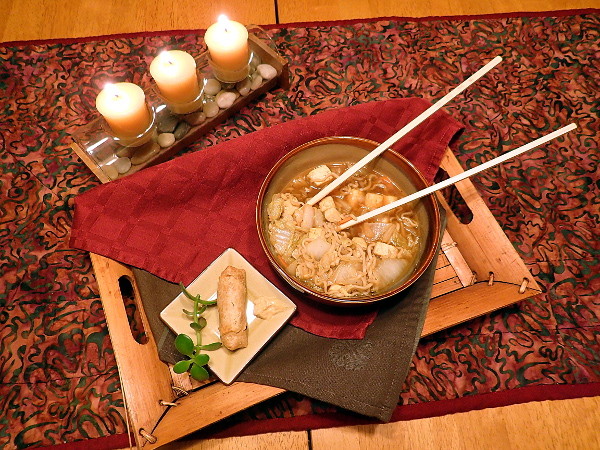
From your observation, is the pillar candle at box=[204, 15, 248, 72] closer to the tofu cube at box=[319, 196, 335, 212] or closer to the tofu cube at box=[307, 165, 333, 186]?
the tofu cube at box=[307, 165, 333, 186]

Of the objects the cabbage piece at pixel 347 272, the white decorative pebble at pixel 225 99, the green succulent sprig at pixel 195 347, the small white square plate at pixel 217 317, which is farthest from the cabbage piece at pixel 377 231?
the white decorative pebble at pixel 225 99

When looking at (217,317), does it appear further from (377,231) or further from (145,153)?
(145,153)

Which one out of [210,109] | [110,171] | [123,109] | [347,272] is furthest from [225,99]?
[347,272]

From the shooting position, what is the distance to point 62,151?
180 cm

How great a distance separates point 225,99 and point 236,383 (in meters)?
1.12

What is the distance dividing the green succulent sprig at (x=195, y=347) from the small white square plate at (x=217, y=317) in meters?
0.02

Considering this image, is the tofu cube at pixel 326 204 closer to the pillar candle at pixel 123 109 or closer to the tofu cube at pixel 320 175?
the tofu cube at pixel 320 175

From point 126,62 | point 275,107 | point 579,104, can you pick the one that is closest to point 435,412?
point 275,107

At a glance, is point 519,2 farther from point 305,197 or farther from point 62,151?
point 62,151

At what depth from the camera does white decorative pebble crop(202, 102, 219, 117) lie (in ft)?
5.71

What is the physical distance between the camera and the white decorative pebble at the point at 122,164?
1596 mm

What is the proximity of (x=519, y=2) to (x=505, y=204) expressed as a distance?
4.01 ft

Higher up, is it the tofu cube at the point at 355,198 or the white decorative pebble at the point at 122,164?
the white decorative pebble at the point at 122,164

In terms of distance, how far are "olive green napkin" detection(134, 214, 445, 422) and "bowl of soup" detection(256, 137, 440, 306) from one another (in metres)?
0.10
